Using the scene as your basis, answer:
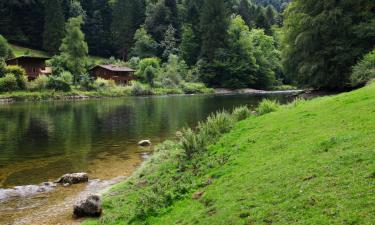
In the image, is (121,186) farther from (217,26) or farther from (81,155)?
(217,26)

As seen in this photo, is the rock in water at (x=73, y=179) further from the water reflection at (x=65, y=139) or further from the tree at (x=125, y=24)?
the tree at (x=125, y=24)

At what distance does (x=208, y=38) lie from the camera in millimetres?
133375

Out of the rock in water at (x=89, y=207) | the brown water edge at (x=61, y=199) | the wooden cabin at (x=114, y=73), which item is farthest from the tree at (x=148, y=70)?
the rock in water at (x=89, y=207)

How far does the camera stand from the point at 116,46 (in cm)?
16788

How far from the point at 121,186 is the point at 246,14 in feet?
538

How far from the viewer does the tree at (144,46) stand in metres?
152

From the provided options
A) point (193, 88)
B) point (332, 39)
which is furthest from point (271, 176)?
point (193, 88)

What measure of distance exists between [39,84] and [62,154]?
70602 millimetres

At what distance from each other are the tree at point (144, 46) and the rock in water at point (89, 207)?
138850 mm

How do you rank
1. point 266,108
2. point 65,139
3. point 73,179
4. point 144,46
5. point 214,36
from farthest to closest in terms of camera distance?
1. point 144,46
2. point 214,36
3. point 65,139
4. point 266,108
5. point 73,179

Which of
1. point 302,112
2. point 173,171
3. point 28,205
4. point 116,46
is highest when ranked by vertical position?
point 116,46

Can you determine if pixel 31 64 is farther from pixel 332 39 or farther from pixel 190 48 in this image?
pixel 332 39

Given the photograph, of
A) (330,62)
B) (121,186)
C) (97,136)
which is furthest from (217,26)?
(121,186)

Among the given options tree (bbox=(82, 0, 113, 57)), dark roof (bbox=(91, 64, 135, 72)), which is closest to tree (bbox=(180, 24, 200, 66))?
dark roof (bbox=(91, 64, 135, 72))
